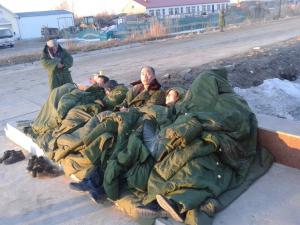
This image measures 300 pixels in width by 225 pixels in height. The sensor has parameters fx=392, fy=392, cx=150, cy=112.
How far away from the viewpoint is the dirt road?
9.41 m

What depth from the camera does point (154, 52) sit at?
1585 centimetres

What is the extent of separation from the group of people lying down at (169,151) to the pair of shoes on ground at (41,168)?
0.18 m

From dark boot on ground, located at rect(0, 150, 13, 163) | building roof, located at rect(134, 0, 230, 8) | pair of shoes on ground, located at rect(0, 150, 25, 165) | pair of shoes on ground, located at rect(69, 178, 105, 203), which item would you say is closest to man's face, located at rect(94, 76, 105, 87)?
pair of shoes on ground, located at rect(0, 150, 25, 165)

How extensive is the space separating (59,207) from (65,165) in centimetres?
59

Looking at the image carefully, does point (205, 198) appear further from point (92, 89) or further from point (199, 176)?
point (92, 89)

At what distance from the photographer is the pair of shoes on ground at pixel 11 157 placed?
17.8 feet

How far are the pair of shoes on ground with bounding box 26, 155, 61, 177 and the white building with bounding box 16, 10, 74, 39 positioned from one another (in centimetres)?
4097

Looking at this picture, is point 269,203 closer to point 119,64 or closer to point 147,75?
point 147,75

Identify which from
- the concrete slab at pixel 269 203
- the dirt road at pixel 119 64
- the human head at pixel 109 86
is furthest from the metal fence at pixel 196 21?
the concrete slab at pixel 269 203

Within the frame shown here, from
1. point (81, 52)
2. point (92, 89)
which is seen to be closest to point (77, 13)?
point (81, 52)

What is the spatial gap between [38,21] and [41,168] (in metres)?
43.2

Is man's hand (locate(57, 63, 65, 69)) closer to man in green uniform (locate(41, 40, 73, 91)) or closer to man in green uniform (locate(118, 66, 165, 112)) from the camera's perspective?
man in green uniform (locate(41, 40, 73, 91))

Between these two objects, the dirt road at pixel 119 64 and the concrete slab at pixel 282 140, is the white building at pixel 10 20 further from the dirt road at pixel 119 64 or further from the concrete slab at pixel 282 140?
the concrete slab at pixel 282 140

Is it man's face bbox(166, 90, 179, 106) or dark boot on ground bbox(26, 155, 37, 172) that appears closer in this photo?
man's face bbox(166, 90, 179, 106)
